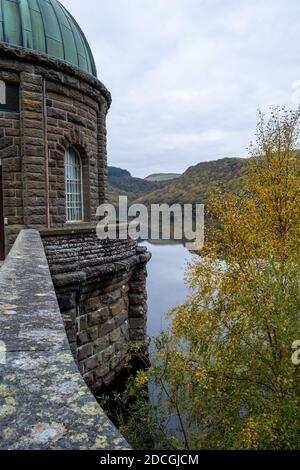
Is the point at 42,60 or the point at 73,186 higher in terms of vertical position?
the point at 42,60

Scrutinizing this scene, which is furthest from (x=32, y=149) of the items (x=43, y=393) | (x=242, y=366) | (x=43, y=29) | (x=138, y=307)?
(x=43, y=393)

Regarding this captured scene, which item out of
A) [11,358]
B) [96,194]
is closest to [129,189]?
[96,194]

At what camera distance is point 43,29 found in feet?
30.0

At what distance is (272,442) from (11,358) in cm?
400

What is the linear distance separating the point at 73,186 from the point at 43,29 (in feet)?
12.5

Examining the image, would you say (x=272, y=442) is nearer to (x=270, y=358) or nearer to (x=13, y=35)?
(x=270, y=358)

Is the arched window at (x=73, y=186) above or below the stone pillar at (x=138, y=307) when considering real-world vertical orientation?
above

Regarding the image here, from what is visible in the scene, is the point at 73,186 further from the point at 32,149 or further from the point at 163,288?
the point at 163,288

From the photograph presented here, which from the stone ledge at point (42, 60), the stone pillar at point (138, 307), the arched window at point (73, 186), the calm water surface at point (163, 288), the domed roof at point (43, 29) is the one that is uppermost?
the domed roof at point (43, 29)

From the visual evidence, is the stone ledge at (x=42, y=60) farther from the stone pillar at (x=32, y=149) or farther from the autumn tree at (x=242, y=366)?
the autumn tree at (x=242, y=366)

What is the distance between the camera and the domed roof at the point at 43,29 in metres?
8.70

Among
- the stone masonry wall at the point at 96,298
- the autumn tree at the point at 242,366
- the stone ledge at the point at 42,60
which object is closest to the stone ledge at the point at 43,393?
the autumn tree at the point at 242,366

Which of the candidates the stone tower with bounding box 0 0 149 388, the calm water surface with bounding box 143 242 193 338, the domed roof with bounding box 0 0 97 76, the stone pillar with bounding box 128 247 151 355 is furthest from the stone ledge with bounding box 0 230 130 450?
the calm water surface with bounding box 143 242 193 338

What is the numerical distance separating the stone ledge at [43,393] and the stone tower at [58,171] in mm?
4947
